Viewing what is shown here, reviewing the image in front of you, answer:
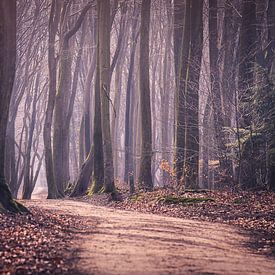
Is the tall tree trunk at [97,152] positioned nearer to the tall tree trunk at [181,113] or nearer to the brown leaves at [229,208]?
the brown leaves at [229,208]

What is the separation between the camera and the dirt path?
21.5 ft

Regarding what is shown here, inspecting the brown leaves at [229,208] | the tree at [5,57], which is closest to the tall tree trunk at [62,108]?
the brown leaves at [229,208]

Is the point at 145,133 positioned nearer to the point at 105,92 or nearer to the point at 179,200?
the point at 105,92

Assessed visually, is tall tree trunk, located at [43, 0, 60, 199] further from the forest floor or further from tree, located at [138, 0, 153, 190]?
the forest floor

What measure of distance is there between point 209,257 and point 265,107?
9.94 m

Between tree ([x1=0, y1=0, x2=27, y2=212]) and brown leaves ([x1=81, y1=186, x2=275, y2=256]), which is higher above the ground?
tree ([x1=0, y1=0, x2=27, y2=212])

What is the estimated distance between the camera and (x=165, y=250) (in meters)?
7.71

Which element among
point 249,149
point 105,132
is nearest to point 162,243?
point 249,149

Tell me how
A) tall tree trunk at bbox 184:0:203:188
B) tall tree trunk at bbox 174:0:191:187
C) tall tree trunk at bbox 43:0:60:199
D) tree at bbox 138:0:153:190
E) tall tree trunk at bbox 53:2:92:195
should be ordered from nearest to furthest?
tall tree trunk at bbox 184:0:203:188 → tall tree trunk at bbox 174:0:191:187 → tree at bbox 138:0:153:190 → tall tree trunk at bbox 43:0:60:199 → tall tree trunk at bbox 53:2:92:195

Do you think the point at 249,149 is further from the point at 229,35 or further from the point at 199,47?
the point at 229,35

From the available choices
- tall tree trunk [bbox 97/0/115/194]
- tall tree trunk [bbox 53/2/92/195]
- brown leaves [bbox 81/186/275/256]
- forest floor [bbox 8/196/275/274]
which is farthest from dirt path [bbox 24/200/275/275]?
tall tree trunk [bbox 53/2/92/195]

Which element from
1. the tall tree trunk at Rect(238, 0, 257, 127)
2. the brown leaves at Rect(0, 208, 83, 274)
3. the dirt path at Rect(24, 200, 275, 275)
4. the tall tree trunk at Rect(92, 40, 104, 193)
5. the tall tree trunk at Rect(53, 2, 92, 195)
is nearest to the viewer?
the brown leaves at Rect(0, 208, 83, 274)

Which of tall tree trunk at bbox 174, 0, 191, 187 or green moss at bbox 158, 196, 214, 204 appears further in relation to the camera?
tall tree trunk at bbox 174, 0, 191, 187

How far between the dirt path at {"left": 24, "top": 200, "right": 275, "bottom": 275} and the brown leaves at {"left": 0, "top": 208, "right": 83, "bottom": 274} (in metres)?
0.32
